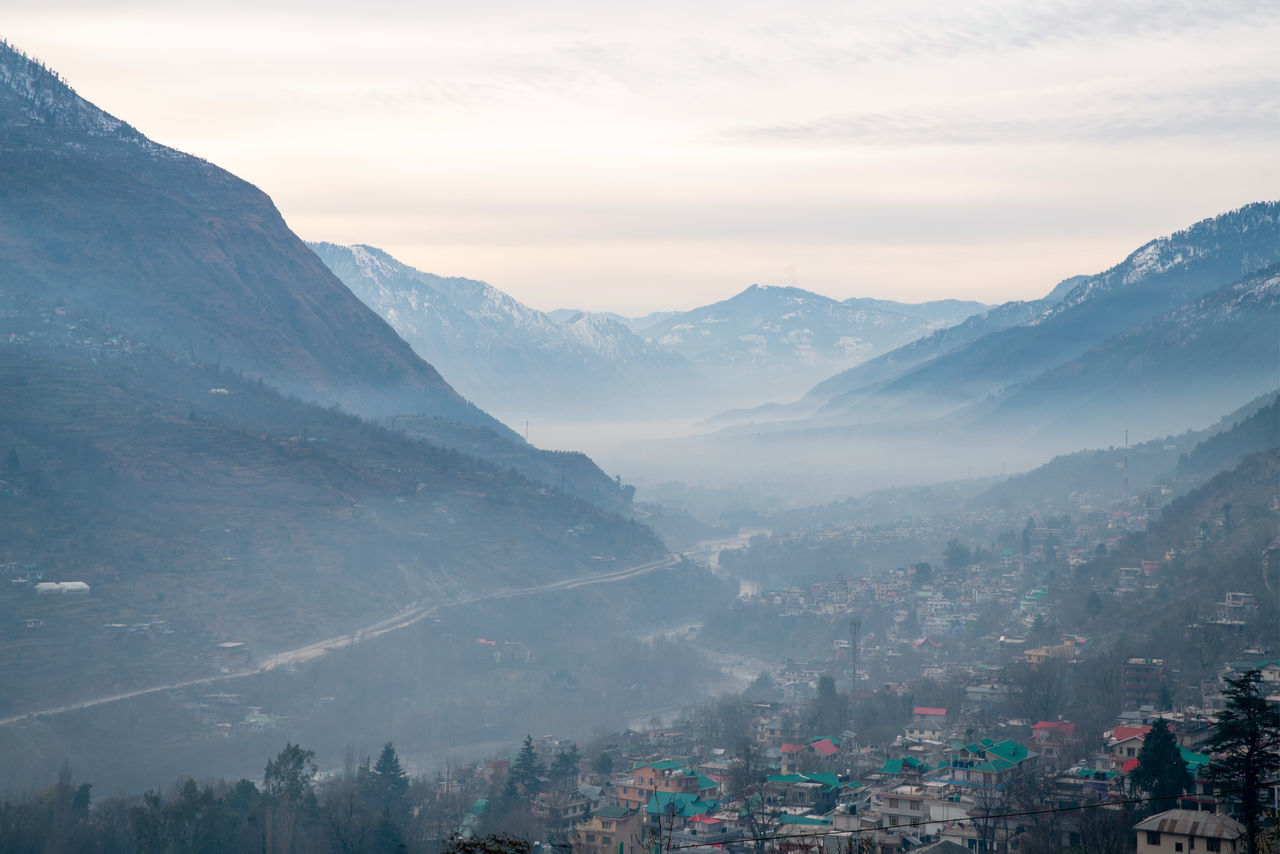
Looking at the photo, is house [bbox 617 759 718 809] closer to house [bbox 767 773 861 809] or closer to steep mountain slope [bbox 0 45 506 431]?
house [bbox 767 773 861 809]

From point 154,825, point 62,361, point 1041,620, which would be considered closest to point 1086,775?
point 154,825

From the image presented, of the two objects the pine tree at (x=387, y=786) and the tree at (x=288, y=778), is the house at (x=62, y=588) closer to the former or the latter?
the tree at (x=288, y=778)

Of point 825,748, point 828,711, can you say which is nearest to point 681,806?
point 825,748

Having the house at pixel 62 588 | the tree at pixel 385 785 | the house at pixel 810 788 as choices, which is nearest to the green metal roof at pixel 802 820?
the house at pixel 810 788

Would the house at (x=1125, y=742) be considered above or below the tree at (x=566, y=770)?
above

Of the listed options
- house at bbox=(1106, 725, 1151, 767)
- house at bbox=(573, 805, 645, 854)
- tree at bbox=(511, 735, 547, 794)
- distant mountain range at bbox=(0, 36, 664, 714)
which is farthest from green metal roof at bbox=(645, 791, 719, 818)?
distant mountain range at bbox=(0, 36, 664, 714)

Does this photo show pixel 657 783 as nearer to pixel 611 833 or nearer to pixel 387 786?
pixel 611 833

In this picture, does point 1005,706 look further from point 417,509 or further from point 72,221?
point 72,221
